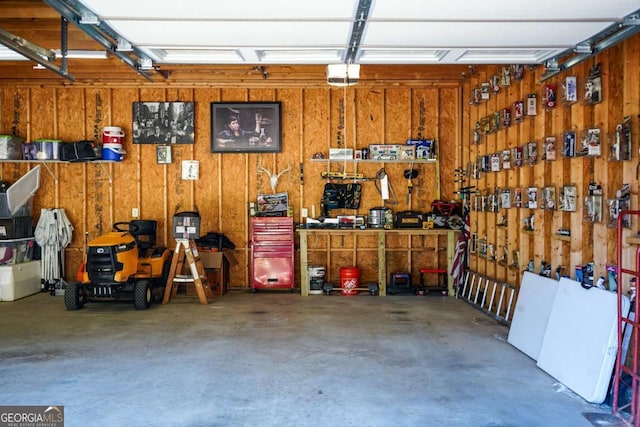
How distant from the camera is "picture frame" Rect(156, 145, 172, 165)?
28.7ft

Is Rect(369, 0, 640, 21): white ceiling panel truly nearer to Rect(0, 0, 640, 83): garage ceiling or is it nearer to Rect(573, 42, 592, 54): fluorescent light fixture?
Rect(0, 0, 640, 83): garage ceiling

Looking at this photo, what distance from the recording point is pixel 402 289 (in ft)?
27.4

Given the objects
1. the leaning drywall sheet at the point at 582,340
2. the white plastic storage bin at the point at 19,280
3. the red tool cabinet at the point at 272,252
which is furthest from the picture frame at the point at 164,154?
the leaning drywall sheet at the point at 582,340

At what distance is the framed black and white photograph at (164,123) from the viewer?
8766 mm

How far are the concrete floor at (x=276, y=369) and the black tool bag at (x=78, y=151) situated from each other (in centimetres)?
255

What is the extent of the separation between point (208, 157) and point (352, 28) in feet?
18.0

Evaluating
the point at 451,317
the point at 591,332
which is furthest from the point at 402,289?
the point at 591,332

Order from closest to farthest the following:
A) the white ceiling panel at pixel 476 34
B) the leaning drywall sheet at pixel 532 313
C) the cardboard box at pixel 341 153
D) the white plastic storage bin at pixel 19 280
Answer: the white ceiling panel at pixel 476 34, the leaning drywall sheet at pixel 532 313, the white plastic storage bin at pixel 19 280, the cardboard box at pixel 341 153

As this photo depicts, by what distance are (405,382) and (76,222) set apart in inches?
272

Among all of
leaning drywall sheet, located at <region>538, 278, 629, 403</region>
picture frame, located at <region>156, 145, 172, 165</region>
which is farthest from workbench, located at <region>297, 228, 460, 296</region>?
leaning drywall sheet, located at <region>538, 278, 629, 403</region>

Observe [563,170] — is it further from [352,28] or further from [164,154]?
[164,154]

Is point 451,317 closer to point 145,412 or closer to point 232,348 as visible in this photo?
point 232,348

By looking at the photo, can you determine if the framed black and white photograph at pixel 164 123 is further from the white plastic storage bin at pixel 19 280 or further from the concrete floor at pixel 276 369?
the concrete floor at pixel 276 369

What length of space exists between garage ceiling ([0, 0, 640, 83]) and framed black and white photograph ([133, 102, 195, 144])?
4037 millimetres
